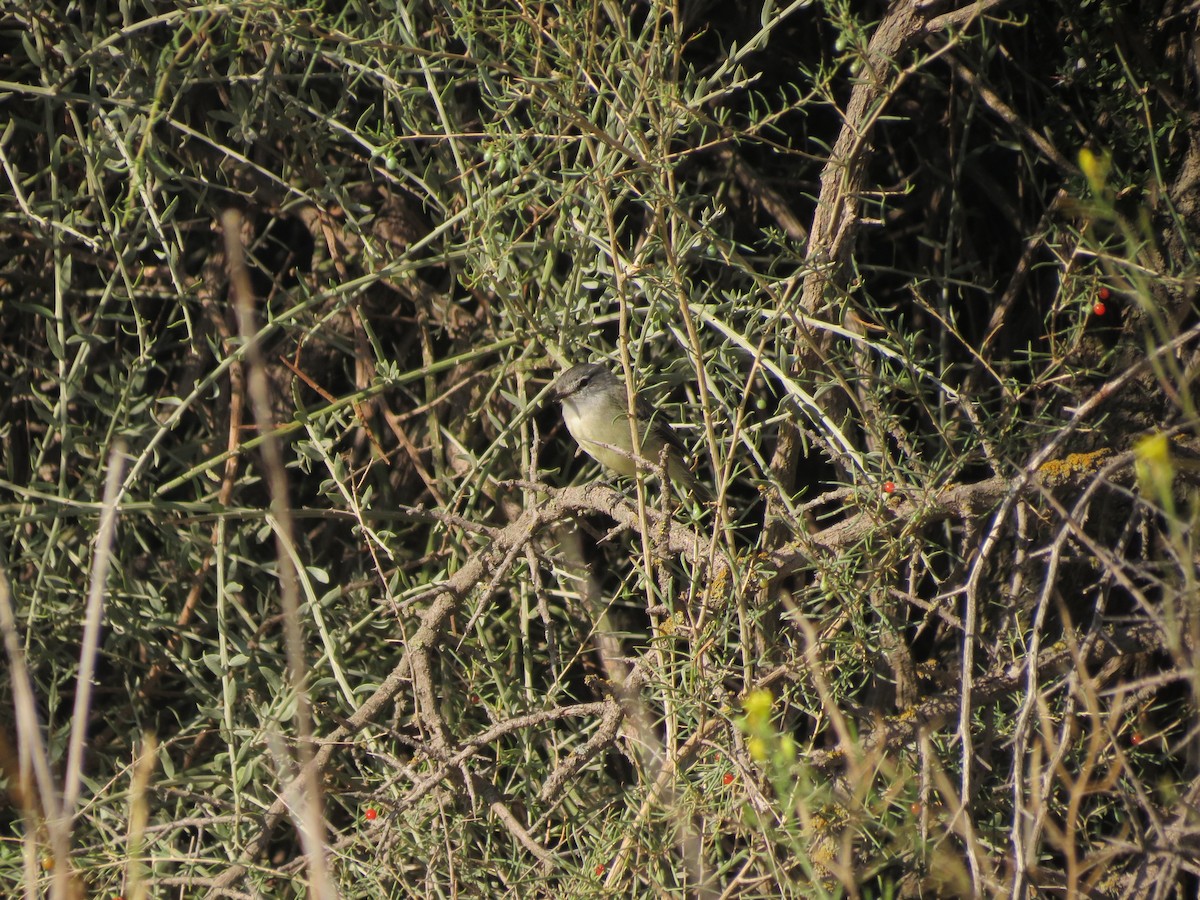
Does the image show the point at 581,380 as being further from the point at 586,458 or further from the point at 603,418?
the point at 586,458

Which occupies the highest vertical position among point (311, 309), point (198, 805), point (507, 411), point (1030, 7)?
point (1030, 7)

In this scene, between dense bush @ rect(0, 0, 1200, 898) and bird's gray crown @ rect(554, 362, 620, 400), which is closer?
dense bush @ rect(0, 0, 1200, 898)

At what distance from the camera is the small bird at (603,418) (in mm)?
3600

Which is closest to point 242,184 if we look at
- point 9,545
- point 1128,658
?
point 9,545

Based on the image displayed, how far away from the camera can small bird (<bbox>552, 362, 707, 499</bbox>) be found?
11.8ft

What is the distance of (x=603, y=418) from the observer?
382 centimetres

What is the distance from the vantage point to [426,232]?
4121 mm

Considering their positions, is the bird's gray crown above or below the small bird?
above

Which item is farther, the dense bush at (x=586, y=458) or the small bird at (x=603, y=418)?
the small bird at (x=603, y=418)

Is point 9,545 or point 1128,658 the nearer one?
point 1128,658

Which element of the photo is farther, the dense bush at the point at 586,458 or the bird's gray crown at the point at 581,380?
the bird's gray crown at the point at 581,380

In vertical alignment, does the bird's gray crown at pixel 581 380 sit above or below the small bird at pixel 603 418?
above

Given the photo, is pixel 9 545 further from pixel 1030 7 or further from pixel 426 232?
pixel 1030 7

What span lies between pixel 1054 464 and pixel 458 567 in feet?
5.76
